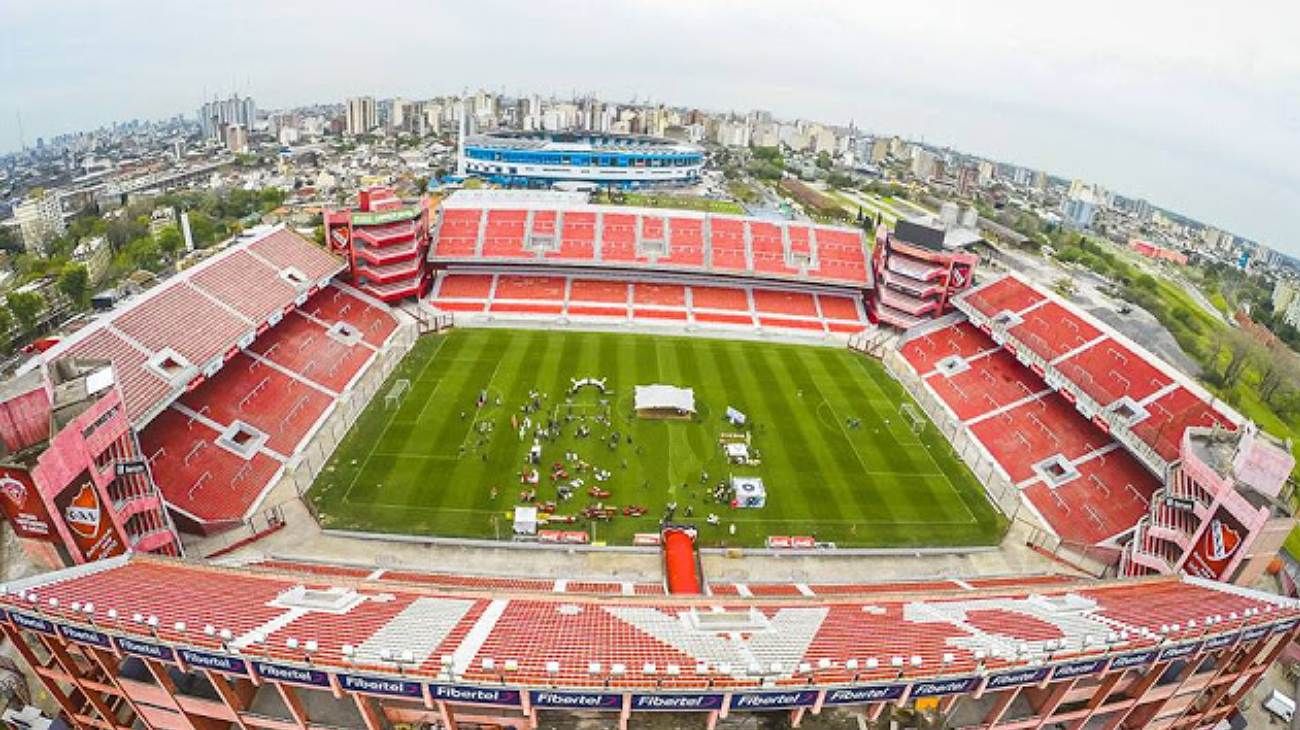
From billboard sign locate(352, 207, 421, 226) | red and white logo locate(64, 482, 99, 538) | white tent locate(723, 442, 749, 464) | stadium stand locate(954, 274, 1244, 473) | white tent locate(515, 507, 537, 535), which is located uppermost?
billboard sign locate(352, 207, 421, 226)

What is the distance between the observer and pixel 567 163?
129 m

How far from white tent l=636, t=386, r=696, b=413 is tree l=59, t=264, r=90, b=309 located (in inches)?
2328

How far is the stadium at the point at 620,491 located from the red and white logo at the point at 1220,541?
0.53 feet

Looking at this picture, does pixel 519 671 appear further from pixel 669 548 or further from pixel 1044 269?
pixel 1044 269

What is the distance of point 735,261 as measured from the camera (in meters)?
64.4

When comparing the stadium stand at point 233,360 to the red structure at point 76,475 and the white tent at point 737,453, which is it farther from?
the white tent at point 737,453

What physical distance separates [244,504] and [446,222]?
38098 millimetres

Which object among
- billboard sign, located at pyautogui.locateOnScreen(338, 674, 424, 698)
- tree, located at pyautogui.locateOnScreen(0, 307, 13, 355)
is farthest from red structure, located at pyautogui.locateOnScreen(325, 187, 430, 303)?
billboard sign, located at pyautogui.locateOnScreen(338, 674, 424, 698)

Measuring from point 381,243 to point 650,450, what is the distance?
3288 centimetres

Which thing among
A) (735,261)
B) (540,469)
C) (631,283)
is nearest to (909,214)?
(735,261)

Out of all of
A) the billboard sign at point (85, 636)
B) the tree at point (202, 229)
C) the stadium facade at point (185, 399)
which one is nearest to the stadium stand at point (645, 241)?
the stadium facade at point (185, 399)

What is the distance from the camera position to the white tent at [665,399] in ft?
144

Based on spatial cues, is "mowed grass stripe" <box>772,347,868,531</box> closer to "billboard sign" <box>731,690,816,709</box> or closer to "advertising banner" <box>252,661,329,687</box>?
"billboard sign" <box>731,690,816,709</box>

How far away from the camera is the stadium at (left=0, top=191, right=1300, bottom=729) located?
19547 millimetres
